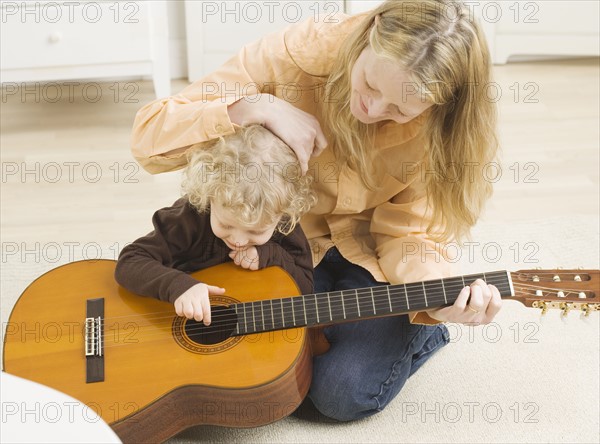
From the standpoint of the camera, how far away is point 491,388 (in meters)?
1.70

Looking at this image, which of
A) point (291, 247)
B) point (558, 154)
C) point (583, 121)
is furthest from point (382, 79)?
point (583, 121)

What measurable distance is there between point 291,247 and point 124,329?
34 centimetres

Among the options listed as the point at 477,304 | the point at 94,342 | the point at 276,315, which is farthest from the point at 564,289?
the point at 94,342

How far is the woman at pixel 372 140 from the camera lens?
1.30 meters

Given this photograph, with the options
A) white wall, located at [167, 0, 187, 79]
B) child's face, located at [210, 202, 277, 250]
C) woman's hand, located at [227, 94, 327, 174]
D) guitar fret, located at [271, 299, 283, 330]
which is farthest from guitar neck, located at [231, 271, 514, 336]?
white wall, located at [167, 0, 187, 79]

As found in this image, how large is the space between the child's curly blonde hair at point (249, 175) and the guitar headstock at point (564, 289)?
41 cm

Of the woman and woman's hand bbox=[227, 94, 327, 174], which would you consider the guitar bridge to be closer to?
the woman

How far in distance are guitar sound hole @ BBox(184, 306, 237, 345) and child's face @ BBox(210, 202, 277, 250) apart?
118 millimetres

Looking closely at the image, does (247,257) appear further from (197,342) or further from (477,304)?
(477,304)

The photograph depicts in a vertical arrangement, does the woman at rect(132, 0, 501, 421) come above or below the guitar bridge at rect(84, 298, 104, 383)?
→ above

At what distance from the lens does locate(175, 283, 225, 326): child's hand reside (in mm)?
1407

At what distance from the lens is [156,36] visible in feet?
8.06

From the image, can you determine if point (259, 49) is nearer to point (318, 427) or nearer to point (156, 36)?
point (318, 427)

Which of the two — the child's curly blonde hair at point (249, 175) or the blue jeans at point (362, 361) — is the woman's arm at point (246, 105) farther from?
the blue jeans at point (362, 361)
